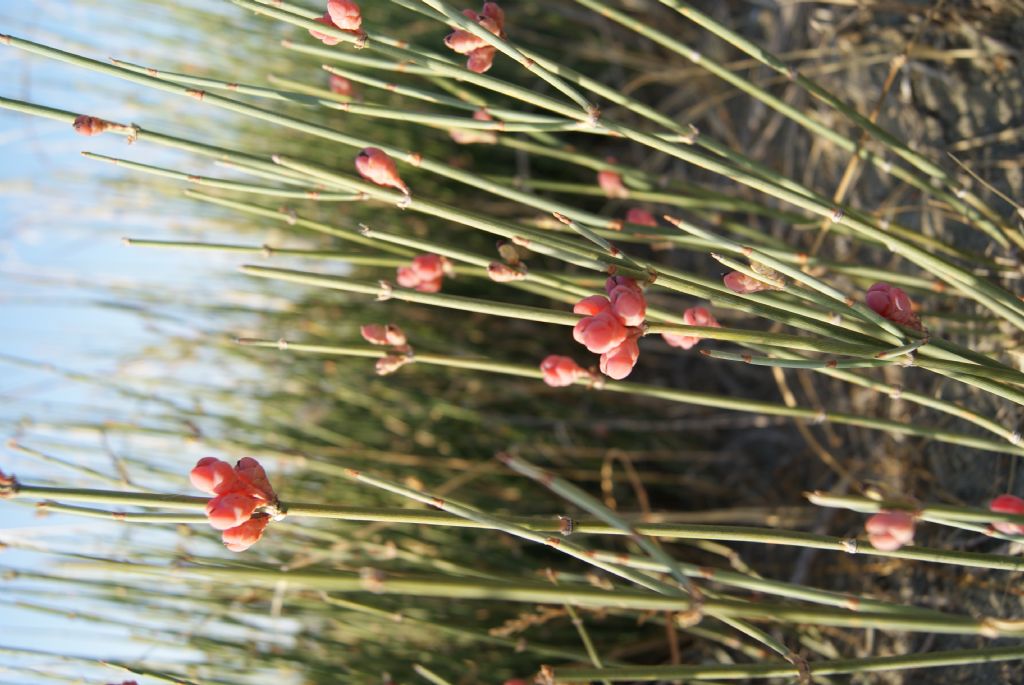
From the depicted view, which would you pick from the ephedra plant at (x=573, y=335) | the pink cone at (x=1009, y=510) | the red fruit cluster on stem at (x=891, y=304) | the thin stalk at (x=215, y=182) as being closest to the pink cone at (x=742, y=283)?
the ephedra plant at (x=573, y=335)

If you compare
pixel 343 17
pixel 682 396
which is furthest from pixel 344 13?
pixel 682 396

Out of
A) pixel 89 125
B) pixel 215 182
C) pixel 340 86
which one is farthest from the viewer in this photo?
pixel 340 86

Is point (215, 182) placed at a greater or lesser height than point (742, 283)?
greater

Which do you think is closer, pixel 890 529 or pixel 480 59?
pixel 890 529

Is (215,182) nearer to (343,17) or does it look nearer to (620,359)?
(343,17)

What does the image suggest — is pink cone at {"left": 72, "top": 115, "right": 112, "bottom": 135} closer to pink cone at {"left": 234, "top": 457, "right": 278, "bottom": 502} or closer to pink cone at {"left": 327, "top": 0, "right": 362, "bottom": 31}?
pink cone at {"left": 327, "top": 0, "right": 362, "bottom": 31}

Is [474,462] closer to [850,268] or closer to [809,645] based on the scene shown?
[809,645]

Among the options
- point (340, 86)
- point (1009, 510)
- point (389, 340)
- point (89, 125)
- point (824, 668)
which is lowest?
point (824, 668)
